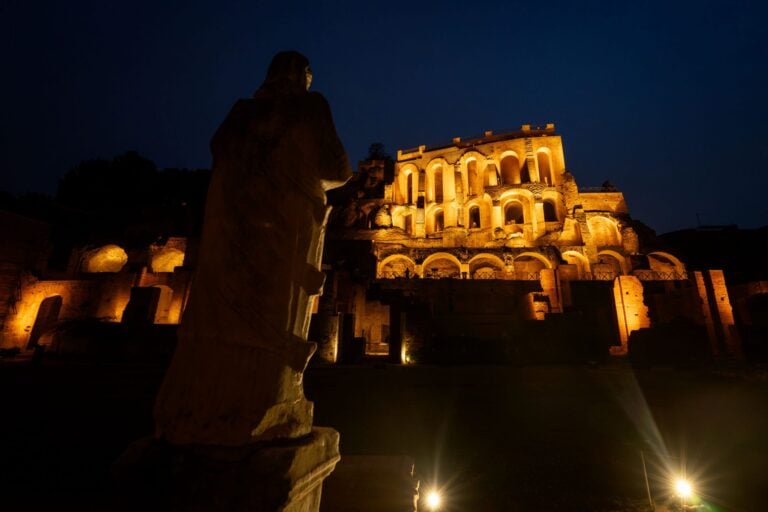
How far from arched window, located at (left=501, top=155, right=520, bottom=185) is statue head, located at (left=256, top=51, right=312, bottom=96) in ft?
142

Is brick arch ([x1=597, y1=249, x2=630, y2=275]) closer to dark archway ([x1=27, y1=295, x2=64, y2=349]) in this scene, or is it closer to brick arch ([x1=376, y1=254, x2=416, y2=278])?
brick arch ([x1=376, y1=254, x2=416, y2=278])

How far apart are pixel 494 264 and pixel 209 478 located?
3154 cm

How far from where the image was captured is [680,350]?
14836 millimetres

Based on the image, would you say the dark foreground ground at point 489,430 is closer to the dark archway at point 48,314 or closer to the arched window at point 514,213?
the dark archway at point 48,314

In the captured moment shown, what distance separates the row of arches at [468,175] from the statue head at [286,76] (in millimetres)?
37360

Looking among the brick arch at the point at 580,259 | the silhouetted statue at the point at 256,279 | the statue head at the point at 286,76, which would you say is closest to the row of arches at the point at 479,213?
the brick arch at the point at 580,259

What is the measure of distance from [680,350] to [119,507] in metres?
19.6

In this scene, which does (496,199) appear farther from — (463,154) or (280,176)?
(280,176)

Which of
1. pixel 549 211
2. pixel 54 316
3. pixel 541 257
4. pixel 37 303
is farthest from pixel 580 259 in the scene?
pixel 54 316

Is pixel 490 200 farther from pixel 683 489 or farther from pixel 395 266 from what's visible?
pixel 683 489

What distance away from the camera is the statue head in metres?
2.58

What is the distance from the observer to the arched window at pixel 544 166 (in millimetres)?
40103

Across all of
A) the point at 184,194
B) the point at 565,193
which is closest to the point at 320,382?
the point at 565,193

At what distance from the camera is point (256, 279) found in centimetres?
204
